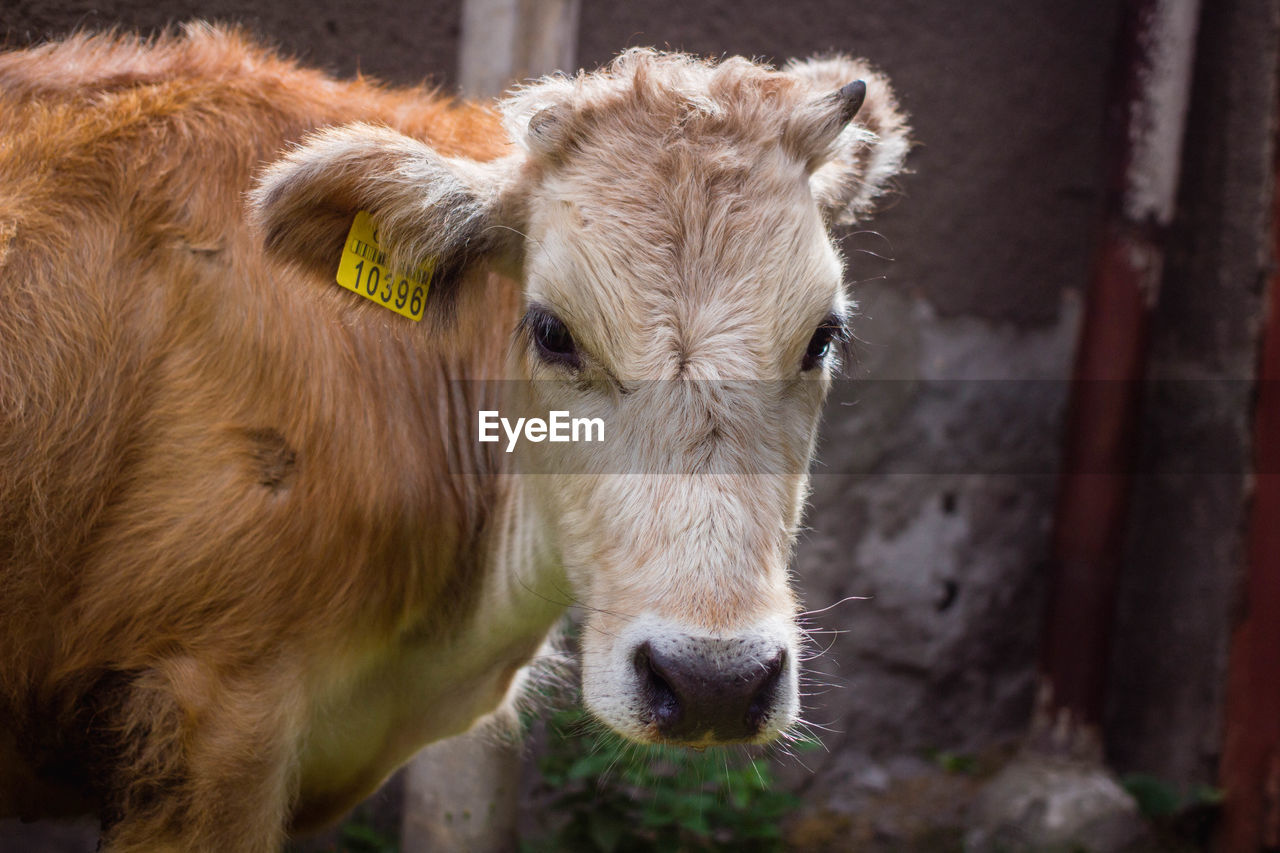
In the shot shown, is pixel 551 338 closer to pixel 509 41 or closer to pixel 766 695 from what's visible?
pixel 766 695

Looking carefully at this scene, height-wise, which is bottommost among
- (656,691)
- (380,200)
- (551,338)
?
(656,691)

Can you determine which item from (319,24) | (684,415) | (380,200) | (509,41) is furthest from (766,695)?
(319,24)

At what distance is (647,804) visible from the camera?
382 centimetres

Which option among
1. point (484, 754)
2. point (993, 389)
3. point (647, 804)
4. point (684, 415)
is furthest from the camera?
point (993, 389)

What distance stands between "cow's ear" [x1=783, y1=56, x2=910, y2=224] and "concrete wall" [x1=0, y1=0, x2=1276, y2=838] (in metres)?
1.35

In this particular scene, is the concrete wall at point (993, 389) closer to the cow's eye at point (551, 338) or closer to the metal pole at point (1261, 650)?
the metal pole at point (1261, 650)

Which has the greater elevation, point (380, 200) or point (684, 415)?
point (380, 200)

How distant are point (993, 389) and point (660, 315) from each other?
338cm

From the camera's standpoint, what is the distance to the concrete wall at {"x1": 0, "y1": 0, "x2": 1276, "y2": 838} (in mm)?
4602

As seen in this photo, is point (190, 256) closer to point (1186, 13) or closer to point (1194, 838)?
point (1186, 13)

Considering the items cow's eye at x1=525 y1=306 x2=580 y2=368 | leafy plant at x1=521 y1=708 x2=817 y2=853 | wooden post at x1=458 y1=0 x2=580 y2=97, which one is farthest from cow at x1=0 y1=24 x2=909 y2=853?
leafy plant at x1=521 y1=708 x2=817 y2=853
